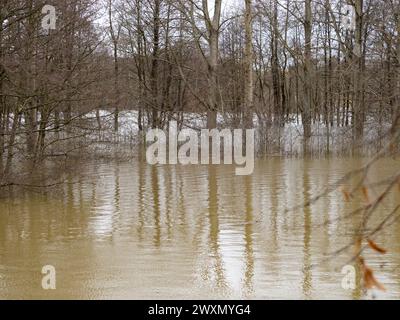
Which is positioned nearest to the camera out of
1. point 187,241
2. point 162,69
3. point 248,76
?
point 187,241

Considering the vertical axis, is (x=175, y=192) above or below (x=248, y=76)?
below

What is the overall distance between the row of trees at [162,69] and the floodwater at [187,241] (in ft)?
5.69

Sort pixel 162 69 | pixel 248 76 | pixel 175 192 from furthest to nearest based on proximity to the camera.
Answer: pixel 162 69
pixel 248 76
pixel 175 192

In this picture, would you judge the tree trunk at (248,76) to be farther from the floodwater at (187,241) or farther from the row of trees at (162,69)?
the floodwater at (187,241)

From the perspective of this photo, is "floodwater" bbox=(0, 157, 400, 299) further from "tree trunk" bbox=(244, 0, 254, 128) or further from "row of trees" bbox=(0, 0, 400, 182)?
"tree trunk" bbox=(244, 0, 254, 128)

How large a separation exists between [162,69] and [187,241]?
27582mm

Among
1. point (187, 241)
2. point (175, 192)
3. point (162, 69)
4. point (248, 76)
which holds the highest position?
point (162, 69)

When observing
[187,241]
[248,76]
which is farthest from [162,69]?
[187,241]

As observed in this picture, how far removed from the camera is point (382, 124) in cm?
2520

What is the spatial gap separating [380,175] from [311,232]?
7914mm

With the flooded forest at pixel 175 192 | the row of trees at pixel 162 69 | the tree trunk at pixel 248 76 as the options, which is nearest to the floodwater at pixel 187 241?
the flooded forest at pixel 175 192

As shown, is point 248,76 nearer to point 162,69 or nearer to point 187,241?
point 162,69

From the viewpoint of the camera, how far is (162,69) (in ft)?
120
